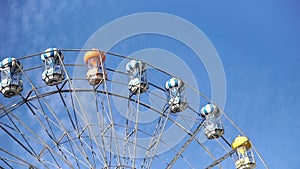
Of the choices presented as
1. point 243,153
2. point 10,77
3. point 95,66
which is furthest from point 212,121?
point 10,77

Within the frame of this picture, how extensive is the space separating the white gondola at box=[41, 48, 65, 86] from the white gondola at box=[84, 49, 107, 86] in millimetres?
927

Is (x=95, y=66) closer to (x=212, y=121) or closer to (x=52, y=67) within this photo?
(x=52, y=67)

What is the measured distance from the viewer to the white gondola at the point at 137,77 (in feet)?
61.3

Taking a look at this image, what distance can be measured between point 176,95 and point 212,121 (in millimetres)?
1660

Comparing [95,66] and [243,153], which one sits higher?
[95,66]

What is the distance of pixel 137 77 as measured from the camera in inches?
743

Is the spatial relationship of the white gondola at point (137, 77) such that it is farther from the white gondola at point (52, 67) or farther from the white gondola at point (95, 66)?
the white gondola at point (52, 67)

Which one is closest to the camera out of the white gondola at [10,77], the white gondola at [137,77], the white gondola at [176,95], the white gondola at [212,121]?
the white gondola at [10,77]

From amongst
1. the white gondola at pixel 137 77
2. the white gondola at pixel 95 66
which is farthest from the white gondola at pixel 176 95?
the white gondola at pixel 95 66

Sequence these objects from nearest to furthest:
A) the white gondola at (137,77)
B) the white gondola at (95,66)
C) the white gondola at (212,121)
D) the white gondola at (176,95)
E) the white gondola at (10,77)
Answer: the white gondola at (10,77) → the white gondola at (95,66) → the white gondola at (137,77) → the white gondola at (176,95) → the white gondola at (212,121)

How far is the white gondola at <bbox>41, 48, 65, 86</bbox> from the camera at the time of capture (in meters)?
17.9

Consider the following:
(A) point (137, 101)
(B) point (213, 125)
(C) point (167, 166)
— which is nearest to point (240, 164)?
(B) point (213, 125)

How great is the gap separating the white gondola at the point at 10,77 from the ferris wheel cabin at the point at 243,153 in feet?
25.4

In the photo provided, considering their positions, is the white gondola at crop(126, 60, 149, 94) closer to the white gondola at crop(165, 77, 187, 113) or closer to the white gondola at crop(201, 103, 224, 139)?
the white gondola at crop(165, 77, 187, 113)
